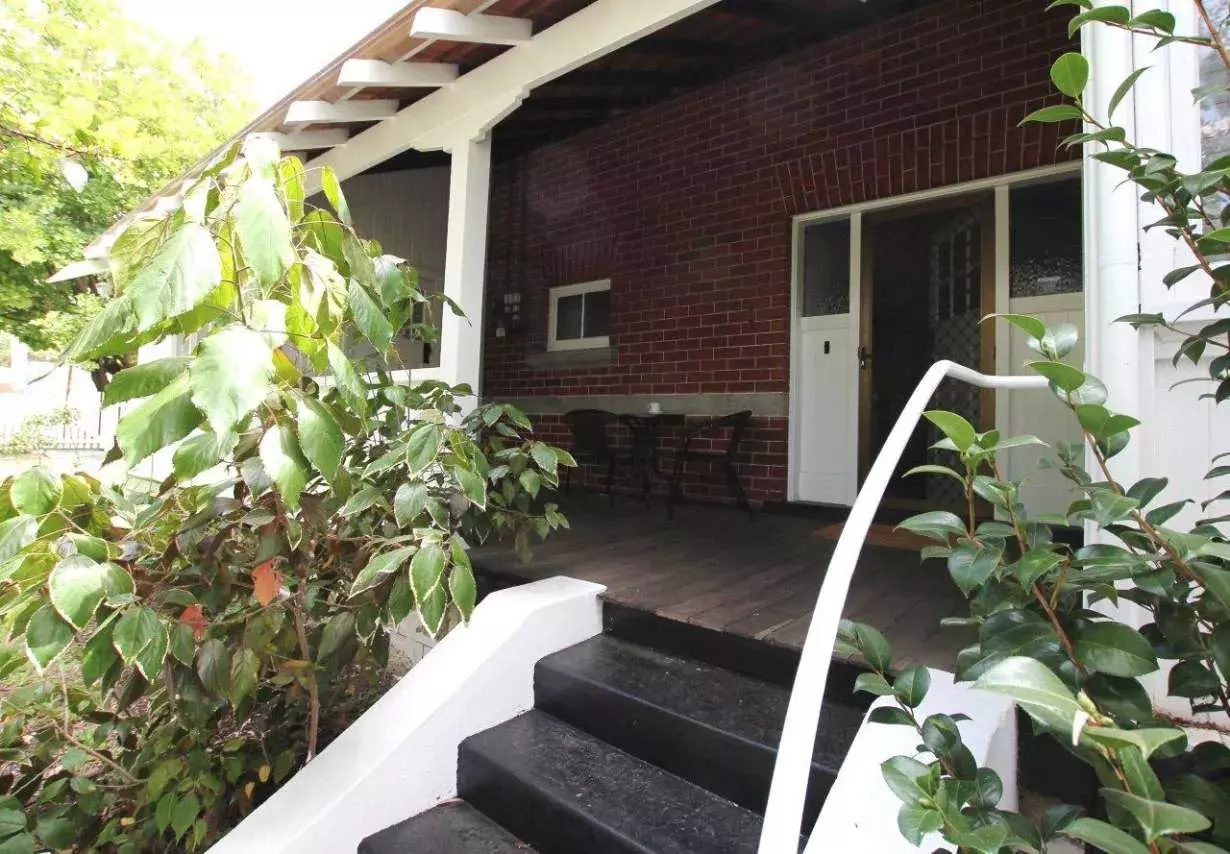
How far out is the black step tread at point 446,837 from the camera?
1609 millimetres

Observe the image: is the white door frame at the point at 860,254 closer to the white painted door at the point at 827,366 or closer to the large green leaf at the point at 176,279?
the white painted door at the point at 827,366

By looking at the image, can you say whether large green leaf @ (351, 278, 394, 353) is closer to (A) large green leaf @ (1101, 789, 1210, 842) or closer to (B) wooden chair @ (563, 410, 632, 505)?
(A) large green leaf @ (1101, 789, 1210, 842)

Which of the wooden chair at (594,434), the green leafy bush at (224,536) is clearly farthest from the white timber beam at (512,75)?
the wooden chair at (594,434)

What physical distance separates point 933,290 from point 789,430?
4.62ft

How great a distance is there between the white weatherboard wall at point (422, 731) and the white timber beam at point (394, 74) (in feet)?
8.33

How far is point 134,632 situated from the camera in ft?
4.29

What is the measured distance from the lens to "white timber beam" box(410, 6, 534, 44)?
8.68 ft

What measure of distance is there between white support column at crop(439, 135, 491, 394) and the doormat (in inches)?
85.8

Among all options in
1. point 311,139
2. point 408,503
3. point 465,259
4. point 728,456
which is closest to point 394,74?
point 465,259

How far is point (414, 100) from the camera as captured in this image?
3676 mm

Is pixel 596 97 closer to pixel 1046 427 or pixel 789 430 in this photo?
pixel 789 430

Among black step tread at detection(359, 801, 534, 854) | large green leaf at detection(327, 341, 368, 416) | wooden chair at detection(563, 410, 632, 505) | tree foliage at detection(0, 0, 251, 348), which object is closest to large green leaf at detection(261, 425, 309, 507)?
large green leaf at detection(327, 341, 368, 416)

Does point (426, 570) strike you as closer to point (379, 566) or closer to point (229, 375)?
point (379, 566)

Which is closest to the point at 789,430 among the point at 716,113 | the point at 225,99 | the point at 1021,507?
the point at 716,113
